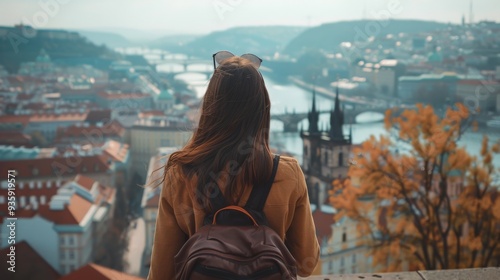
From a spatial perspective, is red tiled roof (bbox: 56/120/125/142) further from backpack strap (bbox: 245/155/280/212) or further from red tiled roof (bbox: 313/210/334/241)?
backpack strap (bbox: 245/155/280/212)

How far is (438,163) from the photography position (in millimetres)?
4637

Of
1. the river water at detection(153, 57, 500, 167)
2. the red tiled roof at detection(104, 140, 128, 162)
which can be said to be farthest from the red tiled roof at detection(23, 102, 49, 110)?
the river water at detection(153, 57, 500, 167)

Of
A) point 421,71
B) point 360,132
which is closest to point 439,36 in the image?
point 421,71

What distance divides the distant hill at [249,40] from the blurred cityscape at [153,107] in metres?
0.05

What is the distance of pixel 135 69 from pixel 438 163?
11336mm

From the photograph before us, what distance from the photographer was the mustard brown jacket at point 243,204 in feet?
2.03

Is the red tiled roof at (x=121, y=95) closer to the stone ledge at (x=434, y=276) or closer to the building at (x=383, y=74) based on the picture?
the building at (x=383, y=74)

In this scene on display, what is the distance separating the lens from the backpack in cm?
54

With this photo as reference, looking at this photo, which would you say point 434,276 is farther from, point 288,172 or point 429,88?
point 429,88

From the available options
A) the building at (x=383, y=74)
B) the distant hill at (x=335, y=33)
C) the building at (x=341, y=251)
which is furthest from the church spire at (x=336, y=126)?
the building at (x=341, y=251)

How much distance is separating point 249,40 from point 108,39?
3836 mm

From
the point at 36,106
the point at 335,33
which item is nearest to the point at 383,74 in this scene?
the point at 335,33

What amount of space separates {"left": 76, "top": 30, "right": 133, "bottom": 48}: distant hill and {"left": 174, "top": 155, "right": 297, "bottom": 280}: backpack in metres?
11.4

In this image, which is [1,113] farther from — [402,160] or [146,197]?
[402,160]
